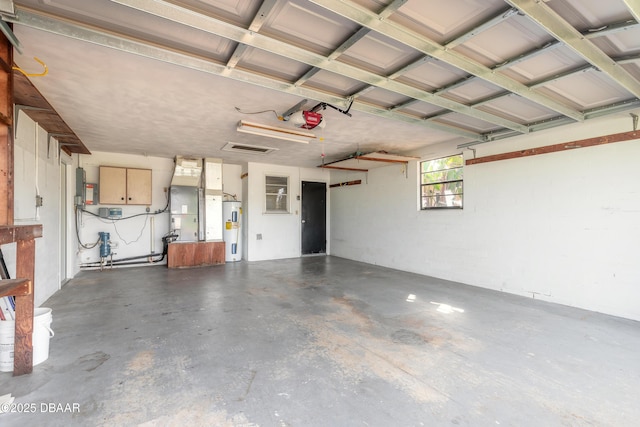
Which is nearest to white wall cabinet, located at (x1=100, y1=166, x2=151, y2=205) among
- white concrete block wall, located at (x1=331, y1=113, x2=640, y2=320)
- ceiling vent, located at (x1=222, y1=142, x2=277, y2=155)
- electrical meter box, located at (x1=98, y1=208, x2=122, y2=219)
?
electrical meter box, located at (x1=98, y1=208, x2=122, y2=219)

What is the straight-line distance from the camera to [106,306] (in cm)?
378

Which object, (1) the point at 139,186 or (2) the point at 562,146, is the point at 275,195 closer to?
(1) the point at 139,186

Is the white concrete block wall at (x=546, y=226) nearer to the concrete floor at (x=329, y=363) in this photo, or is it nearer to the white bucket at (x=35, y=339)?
the concrete floor at (x=329, y=363)

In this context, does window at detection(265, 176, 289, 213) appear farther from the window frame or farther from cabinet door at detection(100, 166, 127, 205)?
cabinet door at detection(100, 166, 127, 205)

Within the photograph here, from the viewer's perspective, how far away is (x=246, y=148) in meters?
5.91

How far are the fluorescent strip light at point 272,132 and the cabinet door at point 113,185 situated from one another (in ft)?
12.7

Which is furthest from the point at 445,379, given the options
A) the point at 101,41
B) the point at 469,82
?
the point at 101,41

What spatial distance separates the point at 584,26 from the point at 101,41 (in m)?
3.51

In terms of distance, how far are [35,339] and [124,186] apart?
16.0 ft

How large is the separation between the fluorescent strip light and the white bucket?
293 cm

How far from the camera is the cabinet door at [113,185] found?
6219mm

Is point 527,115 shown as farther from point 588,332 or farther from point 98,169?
point 98,169

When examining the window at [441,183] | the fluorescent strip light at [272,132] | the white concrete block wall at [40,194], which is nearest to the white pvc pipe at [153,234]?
the white concrete block wall at [40,194]

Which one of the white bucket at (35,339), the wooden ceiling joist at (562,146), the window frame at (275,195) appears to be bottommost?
the white bucket at (35,339)
